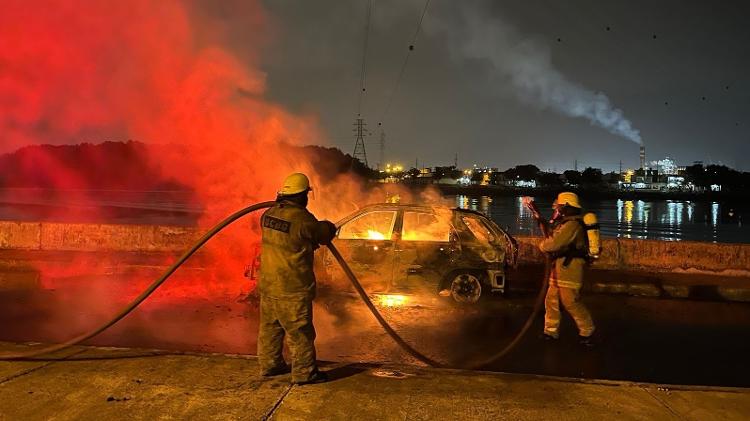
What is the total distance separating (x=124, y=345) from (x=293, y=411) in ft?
11.0

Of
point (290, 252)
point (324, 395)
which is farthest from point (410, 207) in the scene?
point (324, 395)

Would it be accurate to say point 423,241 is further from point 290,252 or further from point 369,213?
point 290,252

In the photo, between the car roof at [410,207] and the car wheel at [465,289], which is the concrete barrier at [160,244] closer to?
the car wheel at [465,289]

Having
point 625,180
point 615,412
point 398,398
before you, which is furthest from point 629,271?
point 625,180

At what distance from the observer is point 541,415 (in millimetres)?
3787

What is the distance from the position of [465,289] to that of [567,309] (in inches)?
83.6

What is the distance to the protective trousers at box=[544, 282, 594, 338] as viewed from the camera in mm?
6242

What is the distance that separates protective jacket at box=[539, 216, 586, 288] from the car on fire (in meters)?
1.83

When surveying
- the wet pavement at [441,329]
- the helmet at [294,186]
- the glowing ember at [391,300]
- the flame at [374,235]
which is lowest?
the wet pavement at [441,329]

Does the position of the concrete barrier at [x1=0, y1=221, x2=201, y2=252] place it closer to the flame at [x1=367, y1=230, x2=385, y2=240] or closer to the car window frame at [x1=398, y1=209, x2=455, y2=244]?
the flame at [x1=367, y1=230, x2=385, y2=240]

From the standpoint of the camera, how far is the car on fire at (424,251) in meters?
8.16

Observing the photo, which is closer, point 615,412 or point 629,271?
point 615,412

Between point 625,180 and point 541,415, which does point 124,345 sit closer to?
point 541,415

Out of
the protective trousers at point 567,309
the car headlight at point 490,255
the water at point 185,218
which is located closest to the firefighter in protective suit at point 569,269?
the protective trousers at point 567,309
